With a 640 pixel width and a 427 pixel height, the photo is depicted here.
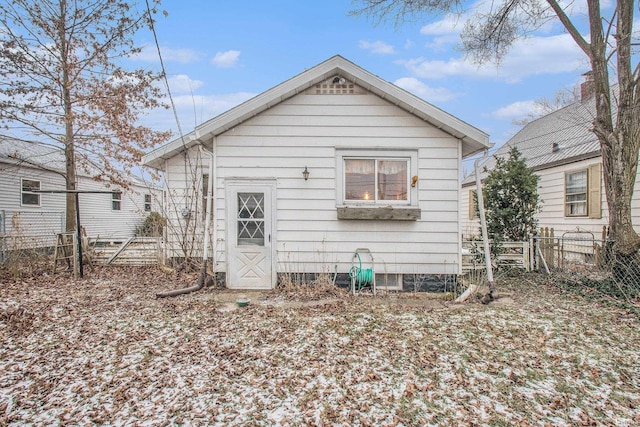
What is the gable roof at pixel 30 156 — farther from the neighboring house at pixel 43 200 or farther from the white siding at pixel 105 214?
the white siding at pixel 105 214

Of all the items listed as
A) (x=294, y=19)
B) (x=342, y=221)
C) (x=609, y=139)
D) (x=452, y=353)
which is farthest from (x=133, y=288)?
(x=609, y=139)

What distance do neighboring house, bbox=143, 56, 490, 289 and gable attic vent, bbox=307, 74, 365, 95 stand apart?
19 mm

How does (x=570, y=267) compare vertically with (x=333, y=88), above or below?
below

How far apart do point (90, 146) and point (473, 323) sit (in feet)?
43.2

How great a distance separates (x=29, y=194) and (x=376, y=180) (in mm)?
14184

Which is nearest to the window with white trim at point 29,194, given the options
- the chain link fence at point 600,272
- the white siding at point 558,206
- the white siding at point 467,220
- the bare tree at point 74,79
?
the bare tree at point 74,79

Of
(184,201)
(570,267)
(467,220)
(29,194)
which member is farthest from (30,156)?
(467,220)

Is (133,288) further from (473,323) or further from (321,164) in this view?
(473,323)

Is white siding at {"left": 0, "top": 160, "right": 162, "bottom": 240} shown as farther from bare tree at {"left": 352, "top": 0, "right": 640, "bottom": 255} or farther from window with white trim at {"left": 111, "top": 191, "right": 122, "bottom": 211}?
bare tree at {"left": 352, "top": 0, "right": 640, "bottom": 255}

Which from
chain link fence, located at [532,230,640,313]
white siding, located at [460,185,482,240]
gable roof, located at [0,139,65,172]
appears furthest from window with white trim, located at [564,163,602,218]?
gable roof, located at [0,139,65,172]

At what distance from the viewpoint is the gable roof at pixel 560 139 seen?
32.6 feet

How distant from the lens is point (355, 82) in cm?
633

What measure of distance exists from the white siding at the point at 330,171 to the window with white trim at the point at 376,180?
0.87 feet

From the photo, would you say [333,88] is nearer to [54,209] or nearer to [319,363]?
[319,363]
